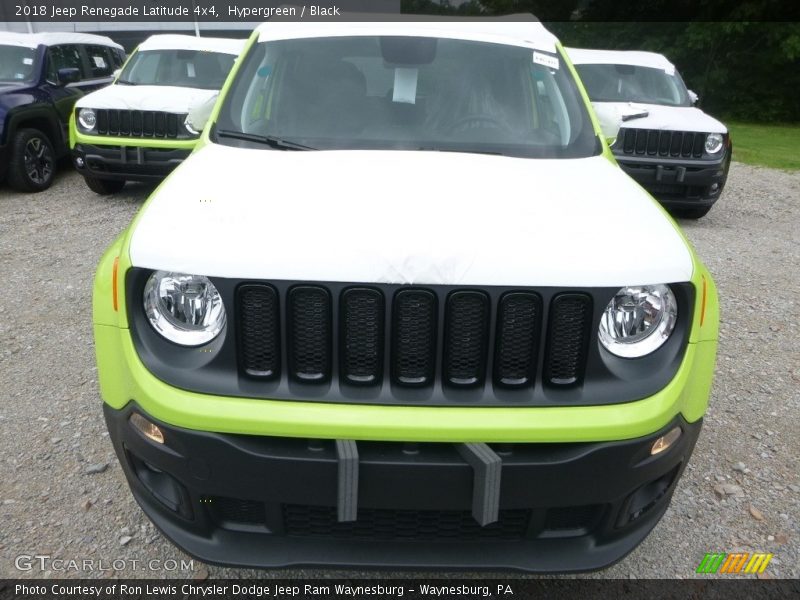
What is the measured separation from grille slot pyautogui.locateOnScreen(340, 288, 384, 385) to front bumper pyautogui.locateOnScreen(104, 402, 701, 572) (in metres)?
0.20

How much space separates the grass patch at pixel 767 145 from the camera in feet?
46.3

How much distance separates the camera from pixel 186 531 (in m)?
2.02

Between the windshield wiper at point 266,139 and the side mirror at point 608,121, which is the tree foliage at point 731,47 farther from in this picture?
the windshield wiper at point 266,139

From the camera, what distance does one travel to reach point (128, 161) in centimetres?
741

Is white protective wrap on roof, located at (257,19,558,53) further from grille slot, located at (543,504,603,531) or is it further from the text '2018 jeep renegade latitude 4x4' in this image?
grille slot, located at (543,504,603,531)

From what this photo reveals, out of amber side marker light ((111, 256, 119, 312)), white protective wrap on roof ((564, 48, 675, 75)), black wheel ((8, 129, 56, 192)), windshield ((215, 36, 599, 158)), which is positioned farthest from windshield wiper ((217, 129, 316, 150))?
white protective wrap on roof ((564, 48, 675, 75))

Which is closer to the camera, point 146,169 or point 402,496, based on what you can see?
point 402,496

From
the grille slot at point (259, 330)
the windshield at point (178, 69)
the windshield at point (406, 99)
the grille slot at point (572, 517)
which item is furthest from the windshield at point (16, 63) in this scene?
the grille slot at point (572, 517)

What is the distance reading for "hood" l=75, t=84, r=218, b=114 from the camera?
732 centimetres

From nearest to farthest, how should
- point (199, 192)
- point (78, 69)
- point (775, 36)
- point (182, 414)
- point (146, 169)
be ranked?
point (182, 414) < point (199, 192) < point (146, 169) < point (78, 69) < point (775, 36)

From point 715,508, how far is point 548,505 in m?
1.39

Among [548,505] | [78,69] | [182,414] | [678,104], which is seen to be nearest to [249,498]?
[182,414]

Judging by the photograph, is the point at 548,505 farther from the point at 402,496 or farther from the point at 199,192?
the point at 199,192

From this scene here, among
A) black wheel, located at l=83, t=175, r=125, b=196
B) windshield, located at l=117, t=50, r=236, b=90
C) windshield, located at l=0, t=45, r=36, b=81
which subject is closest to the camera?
Answer: black wheel, located at l=83, t=175, r=125, b=196
